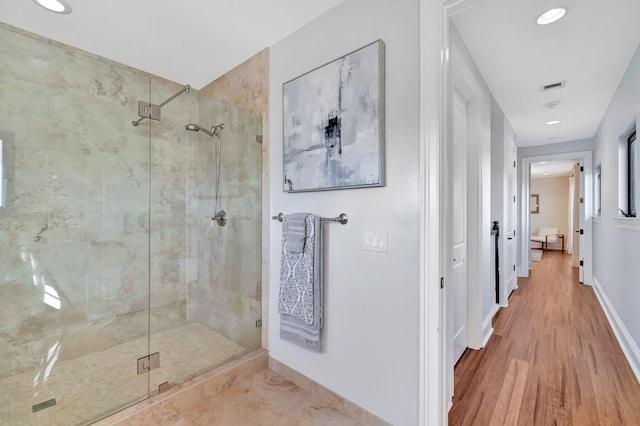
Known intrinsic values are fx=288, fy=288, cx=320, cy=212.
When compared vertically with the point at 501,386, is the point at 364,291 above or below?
above

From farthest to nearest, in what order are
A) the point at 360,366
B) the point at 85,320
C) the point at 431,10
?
the point at 85,320 → the point at 360,366 → the point at 431,10

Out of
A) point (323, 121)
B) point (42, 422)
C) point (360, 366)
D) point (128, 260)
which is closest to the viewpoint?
point (42, 422)

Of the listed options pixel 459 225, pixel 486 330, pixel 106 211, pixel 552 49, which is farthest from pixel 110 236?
pixel 552 49

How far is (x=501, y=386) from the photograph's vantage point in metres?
2.05

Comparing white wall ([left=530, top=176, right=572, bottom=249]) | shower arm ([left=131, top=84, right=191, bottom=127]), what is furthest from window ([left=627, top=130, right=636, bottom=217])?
white wall ([left=530, top=176, right=572, bottom=249])

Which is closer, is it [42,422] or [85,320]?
[42,422]

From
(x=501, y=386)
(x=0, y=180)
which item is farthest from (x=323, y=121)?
(x=501, y=386)

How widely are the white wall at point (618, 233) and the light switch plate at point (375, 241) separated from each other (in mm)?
2200

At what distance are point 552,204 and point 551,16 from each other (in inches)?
374

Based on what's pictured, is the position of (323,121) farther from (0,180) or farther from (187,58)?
(0,180)

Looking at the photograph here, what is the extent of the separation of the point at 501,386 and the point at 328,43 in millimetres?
2632

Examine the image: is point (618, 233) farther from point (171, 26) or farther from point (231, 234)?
point (171, 26)

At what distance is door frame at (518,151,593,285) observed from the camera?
469 centimetres

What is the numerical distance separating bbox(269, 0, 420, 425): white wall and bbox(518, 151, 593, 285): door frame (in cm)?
470
